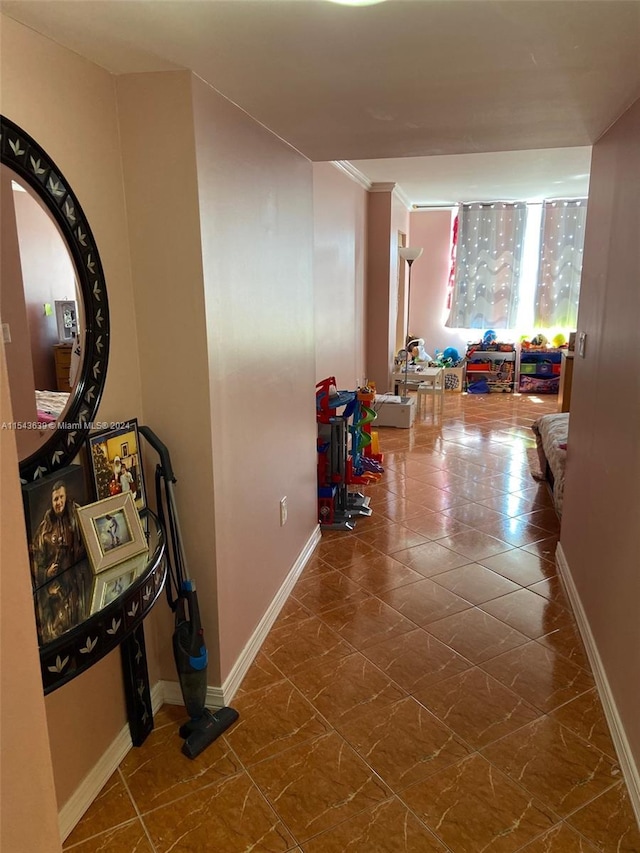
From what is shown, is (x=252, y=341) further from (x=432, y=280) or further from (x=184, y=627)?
(x=432, y=280)

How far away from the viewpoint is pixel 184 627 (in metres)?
1.98

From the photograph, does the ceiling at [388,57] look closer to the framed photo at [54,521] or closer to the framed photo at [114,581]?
the framed photo at [54,521]

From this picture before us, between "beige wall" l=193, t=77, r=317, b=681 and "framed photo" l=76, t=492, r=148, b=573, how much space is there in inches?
16.1

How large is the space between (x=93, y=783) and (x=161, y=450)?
1.03 m

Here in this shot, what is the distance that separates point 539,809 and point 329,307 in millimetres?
3549

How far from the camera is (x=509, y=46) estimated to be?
5.13 feet

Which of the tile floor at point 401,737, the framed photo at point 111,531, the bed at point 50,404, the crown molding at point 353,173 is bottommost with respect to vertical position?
the tile floor at point 401,737

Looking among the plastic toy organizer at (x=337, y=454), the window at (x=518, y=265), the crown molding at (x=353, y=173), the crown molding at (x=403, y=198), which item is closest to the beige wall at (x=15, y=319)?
the plastic toy organizer at (x=337, y=454)

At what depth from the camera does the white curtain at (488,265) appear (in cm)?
823

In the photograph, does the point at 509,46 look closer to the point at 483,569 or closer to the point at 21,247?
the point at 21,247

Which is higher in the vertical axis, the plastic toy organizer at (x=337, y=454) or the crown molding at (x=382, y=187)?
the crown molding at (x=382, y=187)

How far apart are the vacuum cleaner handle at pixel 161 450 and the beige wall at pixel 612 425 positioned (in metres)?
1.49

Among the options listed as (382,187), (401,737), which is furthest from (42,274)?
(382,187)

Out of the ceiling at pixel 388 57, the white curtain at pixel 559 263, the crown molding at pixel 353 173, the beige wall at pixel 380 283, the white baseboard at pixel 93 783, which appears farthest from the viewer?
the white curtain at pixel 559 263
